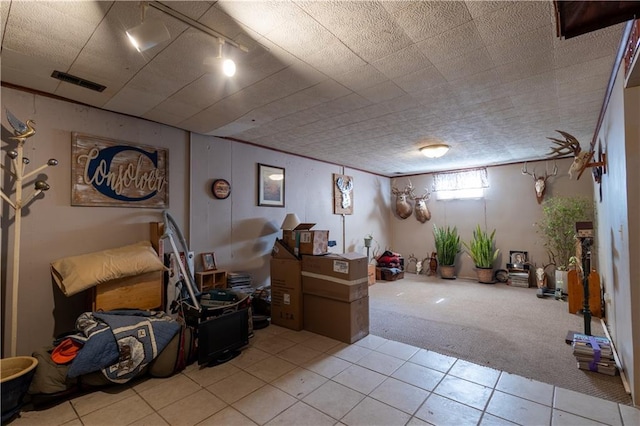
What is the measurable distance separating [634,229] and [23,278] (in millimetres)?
4728

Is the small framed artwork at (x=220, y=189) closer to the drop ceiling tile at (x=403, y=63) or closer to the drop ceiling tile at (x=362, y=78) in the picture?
the drop ceiling tile at (x=362, y=78)

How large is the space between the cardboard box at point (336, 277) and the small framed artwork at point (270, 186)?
4.90ft

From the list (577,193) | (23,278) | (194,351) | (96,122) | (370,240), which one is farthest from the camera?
(370,240)

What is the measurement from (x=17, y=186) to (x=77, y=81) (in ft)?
3.18

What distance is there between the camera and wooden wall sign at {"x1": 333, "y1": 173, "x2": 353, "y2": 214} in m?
5.93

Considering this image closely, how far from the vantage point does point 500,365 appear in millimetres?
2559

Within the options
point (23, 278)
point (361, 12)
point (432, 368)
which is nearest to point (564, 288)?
point (432, 368)

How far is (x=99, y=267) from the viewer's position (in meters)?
2.46

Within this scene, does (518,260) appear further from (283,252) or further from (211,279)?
(211,279)

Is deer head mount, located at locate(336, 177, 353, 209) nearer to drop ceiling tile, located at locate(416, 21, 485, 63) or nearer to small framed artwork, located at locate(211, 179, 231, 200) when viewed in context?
small framed artwork, located at locate(211, 179, 231, 200)

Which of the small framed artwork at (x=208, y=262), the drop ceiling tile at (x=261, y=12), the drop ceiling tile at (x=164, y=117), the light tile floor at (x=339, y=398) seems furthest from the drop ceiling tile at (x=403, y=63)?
the small framed artwork at (x=208, y=262)

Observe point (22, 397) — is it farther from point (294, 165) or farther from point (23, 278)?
point (294, 165)

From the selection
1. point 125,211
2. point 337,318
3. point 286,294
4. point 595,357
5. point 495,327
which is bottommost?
point 495,327

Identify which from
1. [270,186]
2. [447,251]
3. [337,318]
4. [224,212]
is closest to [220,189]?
[224,212]
